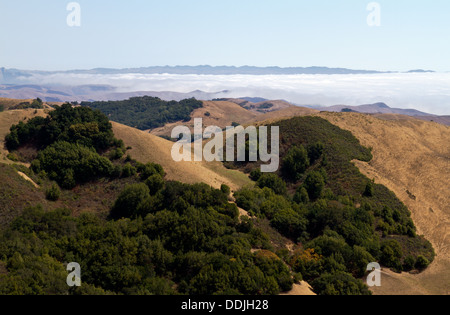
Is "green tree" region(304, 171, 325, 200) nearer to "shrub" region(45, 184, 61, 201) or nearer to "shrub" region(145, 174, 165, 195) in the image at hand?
"shrub" region(145, 174, 165, 195)

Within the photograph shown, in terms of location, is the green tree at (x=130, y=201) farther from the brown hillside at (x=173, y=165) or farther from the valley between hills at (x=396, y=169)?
the brown hillside at (x=173, y=165)

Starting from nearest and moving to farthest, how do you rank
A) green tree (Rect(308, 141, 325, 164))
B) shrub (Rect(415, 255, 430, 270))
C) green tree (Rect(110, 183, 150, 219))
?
shrub (Rect(415, 255, 430, 270)) → green tree (Rect(110, 183, 150, 219)) → green tree (Rect(308, 141, 325, 164))

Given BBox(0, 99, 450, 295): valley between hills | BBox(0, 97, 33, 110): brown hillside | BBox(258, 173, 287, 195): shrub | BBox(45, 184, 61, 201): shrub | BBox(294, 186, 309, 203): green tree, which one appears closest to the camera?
BBox(0, 99, 450, 295): valley between hills

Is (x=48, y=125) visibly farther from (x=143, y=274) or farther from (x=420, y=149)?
(x=420, y=149)

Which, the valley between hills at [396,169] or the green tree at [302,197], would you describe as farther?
the green tree at [302,197]

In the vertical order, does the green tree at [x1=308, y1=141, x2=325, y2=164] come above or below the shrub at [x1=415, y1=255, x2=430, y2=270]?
above

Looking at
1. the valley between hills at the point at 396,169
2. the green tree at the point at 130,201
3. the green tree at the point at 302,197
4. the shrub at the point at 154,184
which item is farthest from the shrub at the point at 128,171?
the green tree at the point at 302,197

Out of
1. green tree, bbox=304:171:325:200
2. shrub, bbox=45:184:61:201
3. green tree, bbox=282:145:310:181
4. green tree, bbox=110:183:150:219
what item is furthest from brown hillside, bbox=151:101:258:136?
green tree, bbox=110:183:150:219

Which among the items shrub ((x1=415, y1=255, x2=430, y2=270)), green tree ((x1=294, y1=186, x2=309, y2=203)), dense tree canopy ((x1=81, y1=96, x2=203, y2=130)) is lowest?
shrub ((x1=415, y1=255, x2=430, y2=270))

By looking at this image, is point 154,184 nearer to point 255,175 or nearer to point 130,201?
point 130,201
